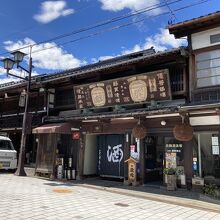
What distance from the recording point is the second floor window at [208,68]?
12828 mm

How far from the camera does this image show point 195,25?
13133mm

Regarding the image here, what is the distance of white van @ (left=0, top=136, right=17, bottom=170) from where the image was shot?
1916 centimetres

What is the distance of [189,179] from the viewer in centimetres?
1352

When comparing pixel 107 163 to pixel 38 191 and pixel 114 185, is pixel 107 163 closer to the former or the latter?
pixel 114 185

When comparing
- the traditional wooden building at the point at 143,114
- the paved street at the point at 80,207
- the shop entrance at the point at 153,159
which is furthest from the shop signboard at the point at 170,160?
the paved street at the point at 80,207

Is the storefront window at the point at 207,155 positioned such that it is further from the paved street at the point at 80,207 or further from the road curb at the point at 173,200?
the paved street at the point at 80,207

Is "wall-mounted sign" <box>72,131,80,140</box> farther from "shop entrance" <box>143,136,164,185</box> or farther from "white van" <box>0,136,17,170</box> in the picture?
"white van" <box>0,136,17,170</box>

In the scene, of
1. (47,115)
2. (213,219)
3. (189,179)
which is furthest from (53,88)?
(213,219)

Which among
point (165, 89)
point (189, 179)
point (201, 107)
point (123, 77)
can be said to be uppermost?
point (123, 77)

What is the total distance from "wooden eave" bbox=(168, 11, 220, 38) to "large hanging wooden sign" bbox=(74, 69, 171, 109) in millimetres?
1920

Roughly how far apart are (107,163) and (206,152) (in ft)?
21.0

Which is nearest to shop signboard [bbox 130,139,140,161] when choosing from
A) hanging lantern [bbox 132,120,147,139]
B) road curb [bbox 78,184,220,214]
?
hanging lantern [bbox 132,120,147,139]

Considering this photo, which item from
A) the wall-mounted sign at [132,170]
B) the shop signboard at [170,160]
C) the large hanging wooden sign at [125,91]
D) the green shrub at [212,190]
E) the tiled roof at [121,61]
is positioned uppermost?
the tiled roof at [121,61]

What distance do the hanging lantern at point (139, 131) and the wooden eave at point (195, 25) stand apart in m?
4.72
